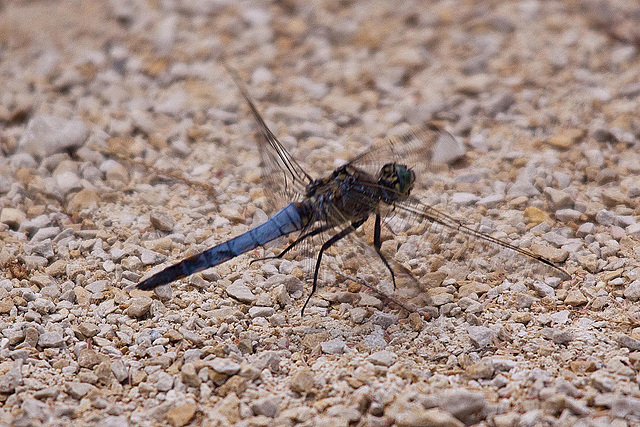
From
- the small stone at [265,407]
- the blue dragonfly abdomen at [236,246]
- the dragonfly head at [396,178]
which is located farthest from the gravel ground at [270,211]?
the dragonfly head at [396,178]

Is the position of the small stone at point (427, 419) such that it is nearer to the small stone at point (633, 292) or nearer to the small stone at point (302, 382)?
the small stone at point (302, 382)

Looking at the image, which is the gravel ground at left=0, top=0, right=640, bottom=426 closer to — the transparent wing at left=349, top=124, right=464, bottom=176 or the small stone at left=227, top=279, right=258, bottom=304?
the small stone at left=227, top=279, right=258, bottom=304

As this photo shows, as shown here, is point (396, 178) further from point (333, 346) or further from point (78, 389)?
point (78, 389)

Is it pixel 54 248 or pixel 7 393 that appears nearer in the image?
pixel 7 393

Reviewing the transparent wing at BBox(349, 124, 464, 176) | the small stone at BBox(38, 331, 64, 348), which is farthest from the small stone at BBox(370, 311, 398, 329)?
the small stone at BBox(38, 331, 64, 348)

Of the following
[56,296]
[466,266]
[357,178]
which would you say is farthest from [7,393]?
[466,266]

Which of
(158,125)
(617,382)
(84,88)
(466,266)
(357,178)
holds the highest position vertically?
(84,88)

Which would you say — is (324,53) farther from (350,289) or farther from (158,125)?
(350,289)
